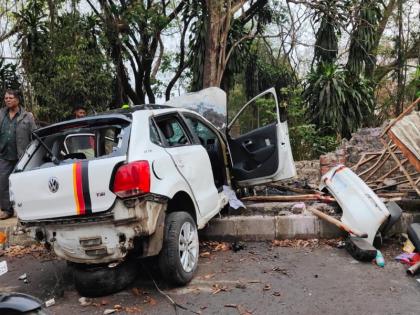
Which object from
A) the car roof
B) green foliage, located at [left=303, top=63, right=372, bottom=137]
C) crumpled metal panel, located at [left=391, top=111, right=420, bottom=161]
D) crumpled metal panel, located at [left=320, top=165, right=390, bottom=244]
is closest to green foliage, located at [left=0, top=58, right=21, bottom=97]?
green foliage, located at [left=303, top=63, right=372, bottom=137]

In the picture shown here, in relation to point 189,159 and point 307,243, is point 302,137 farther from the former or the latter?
point 189,159

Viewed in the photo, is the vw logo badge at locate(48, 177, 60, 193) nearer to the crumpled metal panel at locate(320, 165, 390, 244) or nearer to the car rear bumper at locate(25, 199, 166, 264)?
the car rear bumper at locate(25, 199, 166, 264)

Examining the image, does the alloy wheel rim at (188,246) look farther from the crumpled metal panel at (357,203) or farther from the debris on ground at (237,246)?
the crumpled metal panel at (357,203)

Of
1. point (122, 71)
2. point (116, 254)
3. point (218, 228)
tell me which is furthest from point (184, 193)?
point (122, 71)

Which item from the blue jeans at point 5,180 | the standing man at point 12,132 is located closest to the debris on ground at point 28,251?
the blue jeans at point 5,180

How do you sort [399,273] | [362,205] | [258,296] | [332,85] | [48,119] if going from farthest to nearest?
1. [332,85]
2. [48,119]
3. [362,205]
4. [399,273]
5. [258,296]

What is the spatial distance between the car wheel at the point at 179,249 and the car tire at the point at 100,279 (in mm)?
433

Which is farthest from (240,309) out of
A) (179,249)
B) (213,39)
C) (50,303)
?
(213,39)

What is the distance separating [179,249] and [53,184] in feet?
4.32

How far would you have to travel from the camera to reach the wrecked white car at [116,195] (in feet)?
12.9

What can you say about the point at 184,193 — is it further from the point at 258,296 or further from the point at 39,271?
the point at 39,271

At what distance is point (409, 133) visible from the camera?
19.1 feet

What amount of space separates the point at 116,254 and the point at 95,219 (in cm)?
36

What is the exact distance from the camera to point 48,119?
1225 cm
